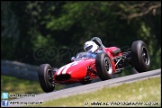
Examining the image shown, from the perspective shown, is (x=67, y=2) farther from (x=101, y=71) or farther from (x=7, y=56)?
(x=101, y=71)

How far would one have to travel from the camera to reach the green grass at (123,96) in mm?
9750

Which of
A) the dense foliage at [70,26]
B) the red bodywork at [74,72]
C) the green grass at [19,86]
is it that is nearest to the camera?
the red bodywork at [74,72]

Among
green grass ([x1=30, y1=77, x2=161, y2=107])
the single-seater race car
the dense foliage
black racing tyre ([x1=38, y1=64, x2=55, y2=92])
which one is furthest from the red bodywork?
the dense foliage

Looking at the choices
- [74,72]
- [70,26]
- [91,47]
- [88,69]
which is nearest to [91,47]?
[91,47]

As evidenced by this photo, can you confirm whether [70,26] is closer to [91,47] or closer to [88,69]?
[91,47]

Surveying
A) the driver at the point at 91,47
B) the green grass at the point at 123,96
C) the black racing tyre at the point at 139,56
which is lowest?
the green grass at the point at 123,96

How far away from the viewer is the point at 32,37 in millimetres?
46531

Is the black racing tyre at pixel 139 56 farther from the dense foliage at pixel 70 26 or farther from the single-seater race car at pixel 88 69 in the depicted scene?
the dense foliage at pixel 70 26

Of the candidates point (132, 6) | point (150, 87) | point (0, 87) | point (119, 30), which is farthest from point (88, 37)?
point (150, 87)

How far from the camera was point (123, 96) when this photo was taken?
10164 mm

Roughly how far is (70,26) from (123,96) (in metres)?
32.6

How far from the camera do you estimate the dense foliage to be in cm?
3759

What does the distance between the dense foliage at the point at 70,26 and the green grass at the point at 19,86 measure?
190 centimetres

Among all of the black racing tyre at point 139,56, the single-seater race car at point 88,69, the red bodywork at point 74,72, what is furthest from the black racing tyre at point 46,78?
the black racing tyre at point 139,56
